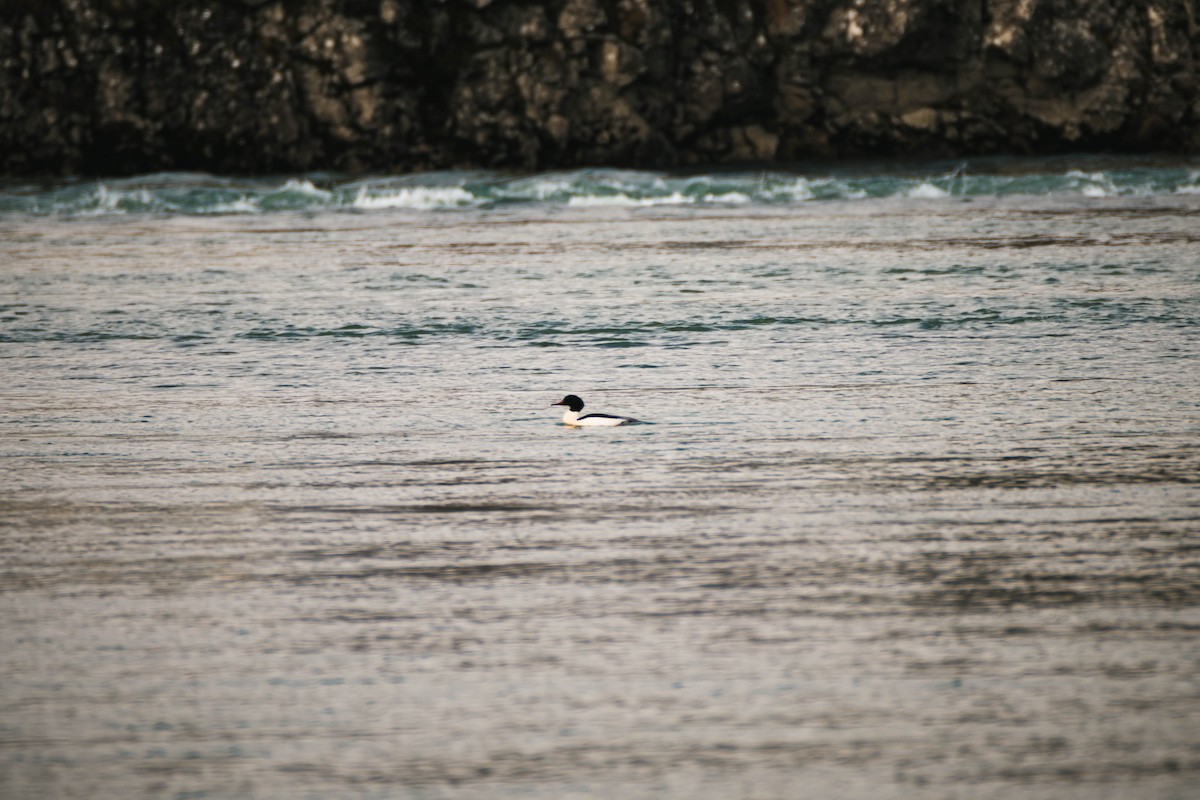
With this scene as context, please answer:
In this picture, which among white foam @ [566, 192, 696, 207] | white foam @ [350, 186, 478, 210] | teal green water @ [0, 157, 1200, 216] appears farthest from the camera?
white foam @ [350, 186, 478, 210]

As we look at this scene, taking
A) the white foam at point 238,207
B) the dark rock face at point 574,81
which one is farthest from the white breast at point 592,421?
the dark rock face at point 574,81

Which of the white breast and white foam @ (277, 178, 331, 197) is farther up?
white foam @ (277, 178, 331, 197)

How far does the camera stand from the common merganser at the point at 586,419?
6676 mm

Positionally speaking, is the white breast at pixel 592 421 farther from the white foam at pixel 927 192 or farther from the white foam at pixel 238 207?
the white foam at pixel 238 207

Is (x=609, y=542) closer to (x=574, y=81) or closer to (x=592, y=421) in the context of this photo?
(x=592, y=421)

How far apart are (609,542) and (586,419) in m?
1.78

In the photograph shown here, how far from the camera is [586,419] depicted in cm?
669

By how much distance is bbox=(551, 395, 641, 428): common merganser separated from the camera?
6676mm

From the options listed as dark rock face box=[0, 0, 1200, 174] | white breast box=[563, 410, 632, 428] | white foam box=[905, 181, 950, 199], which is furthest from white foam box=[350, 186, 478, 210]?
white breast box=[563, 410, 632, 428]

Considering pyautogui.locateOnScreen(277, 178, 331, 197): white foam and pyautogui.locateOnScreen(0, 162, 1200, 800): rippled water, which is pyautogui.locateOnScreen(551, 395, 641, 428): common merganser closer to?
pyautogui.locateOnScreen(0, 162, 1200, 800): rippled water

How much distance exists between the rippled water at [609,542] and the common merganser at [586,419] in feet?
0.25

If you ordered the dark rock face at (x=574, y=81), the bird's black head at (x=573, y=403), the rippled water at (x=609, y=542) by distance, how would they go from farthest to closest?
the dark rock face at (x=574, y=81)
the bird's black head at (x=573, y=403)
the rippled water at (x=609, y=542)

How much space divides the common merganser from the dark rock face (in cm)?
1948

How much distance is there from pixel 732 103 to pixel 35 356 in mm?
18766
